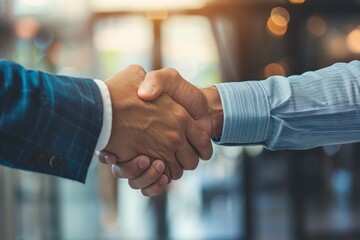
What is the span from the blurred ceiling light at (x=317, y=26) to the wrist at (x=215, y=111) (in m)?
2.20

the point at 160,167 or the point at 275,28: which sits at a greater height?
the point at 275,28

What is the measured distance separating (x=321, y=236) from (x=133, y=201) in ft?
4.14

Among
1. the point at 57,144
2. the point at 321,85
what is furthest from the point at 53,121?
the point at 321,85

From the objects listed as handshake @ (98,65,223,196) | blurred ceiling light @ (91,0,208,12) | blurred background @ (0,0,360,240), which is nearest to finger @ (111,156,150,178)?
handshake @ (98,65,223,196)

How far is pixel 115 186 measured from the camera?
4.10 meters

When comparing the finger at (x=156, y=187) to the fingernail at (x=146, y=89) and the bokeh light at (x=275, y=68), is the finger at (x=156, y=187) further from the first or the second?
the bokeh light at (x=275, y=68)

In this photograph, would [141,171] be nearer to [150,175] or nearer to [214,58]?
[150,175]

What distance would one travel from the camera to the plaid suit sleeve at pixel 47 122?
3.92 feet

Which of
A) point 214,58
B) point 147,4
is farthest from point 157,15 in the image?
point 214,58

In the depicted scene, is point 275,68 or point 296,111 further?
point 275,68

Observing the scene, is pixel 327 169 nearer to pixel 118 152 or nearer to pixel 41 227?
pixel 41 227

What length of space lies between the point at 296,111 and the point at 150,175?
0.38 meters

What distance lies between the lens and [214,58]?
3674mm

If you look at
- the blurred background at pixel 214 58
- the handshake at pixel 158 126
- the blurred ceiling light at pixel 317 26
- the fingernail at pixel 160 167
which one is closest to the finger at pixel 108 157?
the handshake at pixel 158 126
